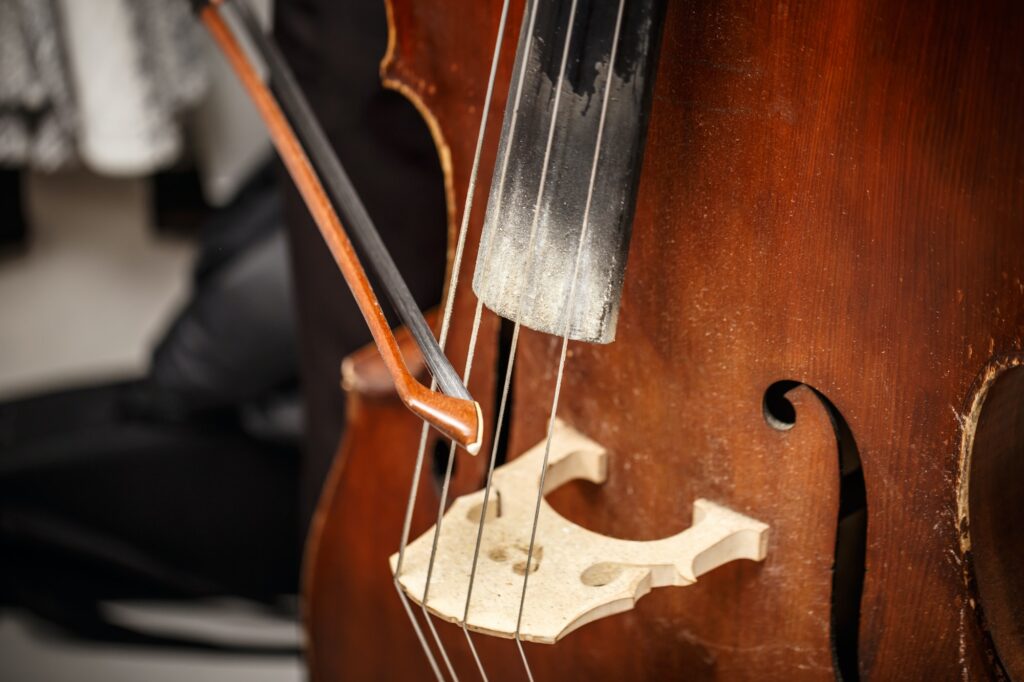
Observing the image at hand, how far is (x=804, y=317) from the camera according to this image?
0.47 metres

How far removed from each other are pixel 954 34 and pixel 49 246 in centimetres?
191

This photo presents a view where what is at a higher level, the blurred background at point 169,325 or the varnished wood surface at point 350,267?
the varnished wood surface at point 350,267

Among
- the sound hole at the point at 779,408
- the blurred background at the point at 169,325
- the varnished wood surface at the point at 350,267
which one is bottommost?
the blurred background at the point at 169,325

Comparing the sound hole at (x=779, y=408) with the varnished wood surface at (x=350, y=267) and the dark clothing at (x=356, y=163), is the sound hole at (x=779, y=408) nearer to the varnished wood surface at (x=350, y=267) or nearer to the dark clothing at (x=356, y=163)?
the varnished wood surface at (x=350, y=267)

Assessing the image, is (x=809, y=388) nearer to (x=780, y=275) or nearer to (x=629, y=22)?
(x=780, y=275)

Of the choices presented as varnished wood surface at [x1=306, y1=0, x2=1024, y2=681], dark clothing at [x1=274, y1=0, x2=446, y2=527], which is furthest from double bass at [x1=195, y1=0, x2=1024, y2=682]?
dark clothing at [x1=274, y1=0, x2=446, y2=527]

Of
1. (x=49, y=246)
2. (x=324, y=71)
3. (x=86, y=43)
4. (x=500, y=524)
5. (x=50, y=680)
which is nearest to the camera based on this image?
(x=500, y=524)

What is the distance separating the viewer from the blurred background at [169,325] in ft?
2.63

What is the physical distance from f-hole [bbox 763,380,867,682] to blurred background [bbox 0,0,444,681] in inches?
14.8

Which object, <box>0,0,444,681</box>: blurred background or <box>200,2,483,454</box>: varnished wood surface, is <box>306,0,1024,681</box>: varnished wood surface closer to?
<box>200,2,483,454</box>: varnished wood surface

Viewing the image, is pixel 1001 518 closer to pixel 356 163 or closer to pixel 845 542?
pixel 845 542

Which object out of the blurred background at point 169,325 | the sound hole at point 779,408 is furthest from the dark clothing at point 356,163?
the sound hole at point 779,408

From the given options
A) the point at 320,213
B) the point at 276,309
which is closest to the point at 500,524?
the point at 320,213

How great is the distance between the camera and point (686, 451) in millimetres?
521
